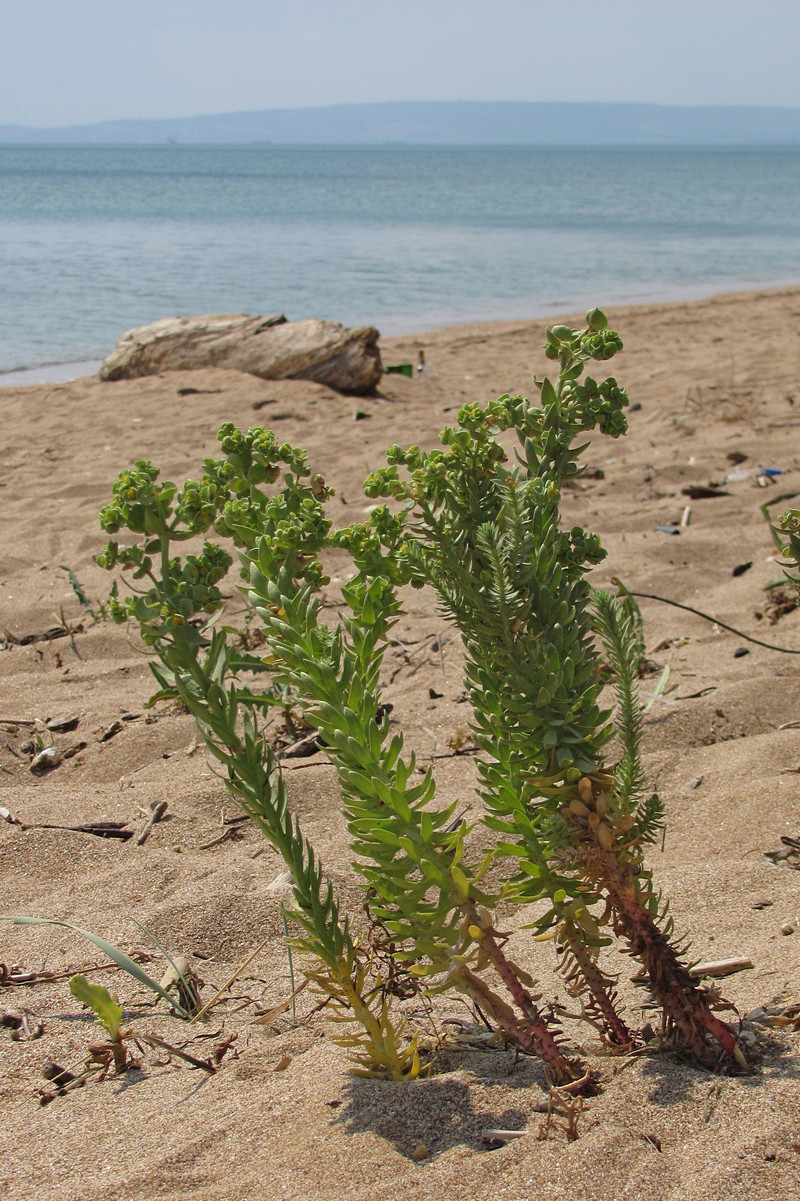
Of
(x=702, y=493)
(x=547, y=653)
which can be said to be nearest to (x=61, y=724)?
(x=547, y=653)

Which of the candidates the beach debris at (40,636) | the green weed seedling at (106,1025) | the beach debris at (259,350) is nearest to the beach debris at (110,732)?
the beach debris at (40,636)

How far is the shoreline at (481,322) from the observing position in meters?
11.9

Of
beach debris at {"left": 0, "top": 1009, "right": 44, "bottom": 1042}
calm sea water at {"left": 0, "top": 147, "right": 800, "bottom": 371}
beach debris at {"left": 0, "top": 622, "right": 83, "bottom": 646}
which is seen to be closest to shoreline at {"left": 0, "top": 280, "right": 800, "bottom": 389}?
calm sea water at {"left": 0, "top": 147, "right": 800, "bottom": 371}

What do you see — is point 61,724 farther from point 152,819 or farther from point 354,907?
point 354,907

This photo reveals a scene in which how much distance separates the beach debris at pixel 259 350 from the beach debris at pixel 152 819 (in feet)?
22.8

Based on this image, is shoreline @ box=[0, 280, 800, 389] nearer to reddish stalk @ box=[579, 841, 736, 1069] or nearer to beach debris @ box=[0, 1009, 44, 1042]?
beach debris @ box=[0, 1009, 44, 1042]

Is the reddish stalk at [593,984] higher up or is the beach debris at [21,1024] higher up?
the reddish stalk at [593,984]

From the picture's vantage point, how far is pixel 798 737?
292 centimetres

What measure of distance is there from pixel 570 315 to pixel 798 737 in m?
14.2

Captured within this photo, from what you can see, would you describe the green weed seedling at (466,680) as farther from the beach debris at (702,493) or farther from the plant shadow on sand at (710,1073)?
the beach debris at (702,493)

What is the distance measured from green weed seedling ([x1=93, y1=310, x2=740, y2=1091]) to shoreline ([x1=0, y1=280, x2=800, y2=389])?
1030 cm

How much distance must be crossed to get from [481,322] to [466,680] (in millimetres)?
15216

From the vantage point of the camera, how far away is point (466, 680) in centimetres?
148

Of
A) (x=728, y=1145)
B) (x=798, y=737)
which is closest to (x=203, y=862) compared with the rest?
(x=728, y=1145)
